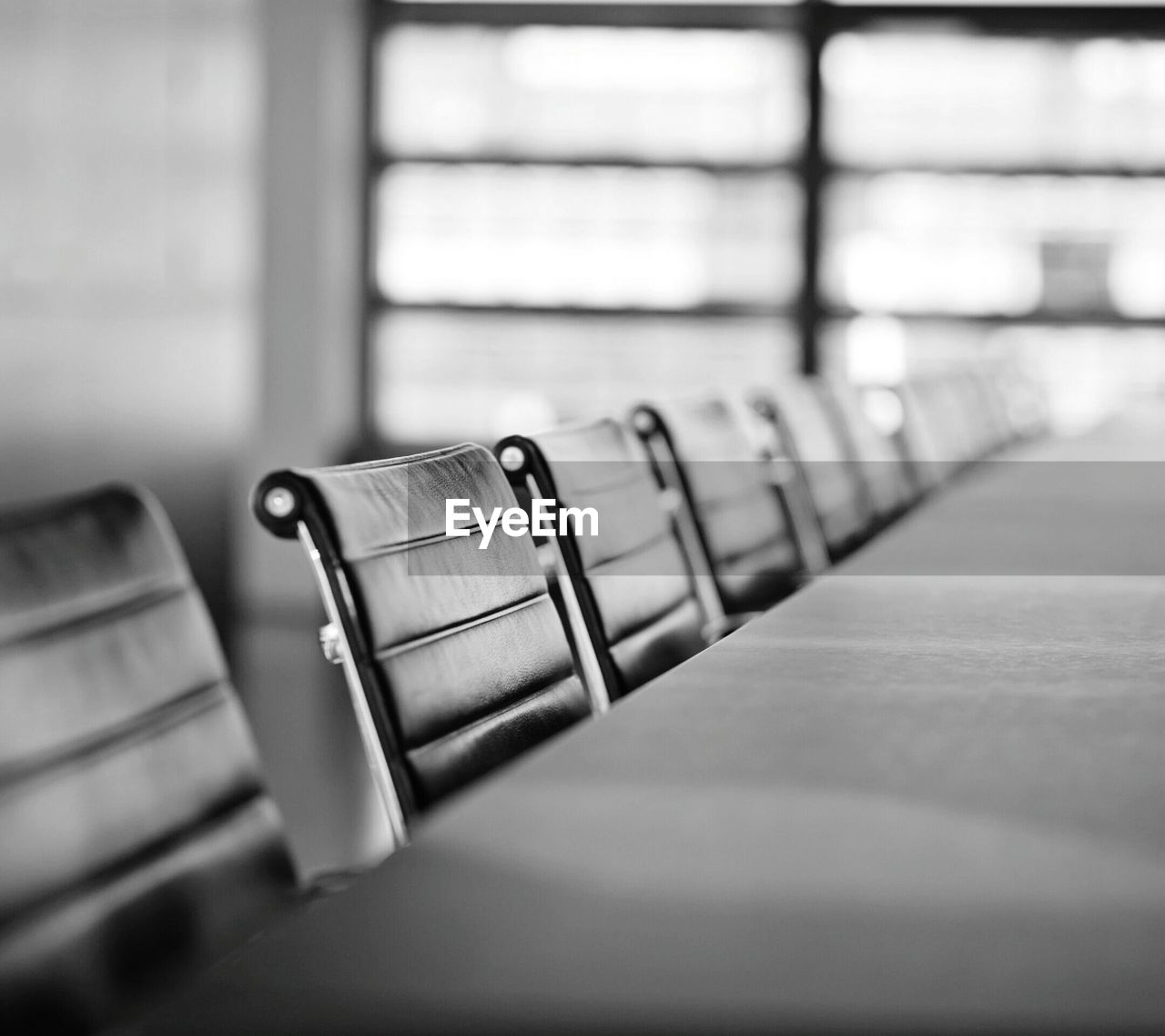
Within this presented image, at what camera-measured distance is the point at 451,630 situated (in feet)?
4.51

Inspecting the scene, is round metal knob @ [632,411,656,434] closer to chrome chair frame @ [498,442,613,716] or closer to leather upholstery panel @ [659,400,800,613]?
leather upholstery panel @ [659,400,800,613]

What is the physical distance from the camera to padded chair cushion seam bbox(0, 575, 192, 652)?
1.02 meters

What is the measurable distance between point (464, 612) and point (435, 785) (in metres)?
0.17

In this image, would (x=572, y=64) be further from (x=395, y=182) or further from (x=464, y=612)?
(x=464, y=612)

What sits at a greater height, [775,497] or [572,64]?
[572,64]

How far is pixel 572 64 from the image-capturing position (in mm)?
6410

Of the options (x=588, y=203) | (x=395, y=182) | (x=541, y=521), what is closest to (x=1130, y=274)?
(x=588, y=203)

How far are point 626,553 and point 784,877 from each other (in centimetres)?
108

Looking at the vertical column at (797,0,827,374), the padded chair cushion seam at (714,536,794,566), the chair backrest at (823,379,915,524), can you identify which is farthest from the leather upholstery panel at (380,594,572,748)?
the vertical column at (797,0,827,374)

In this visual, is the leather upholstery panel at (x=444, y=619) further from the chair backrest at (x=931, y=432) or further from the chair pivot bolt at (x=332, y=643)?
the chair backrest at (x=931, y=432)

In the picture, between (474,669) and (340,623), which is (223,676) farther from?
(474,669)

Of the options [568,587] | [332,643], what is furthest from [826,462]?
[332,643]

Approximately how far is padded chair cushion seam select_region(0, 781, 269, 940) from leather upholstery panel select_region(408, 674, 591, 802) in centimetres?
13
